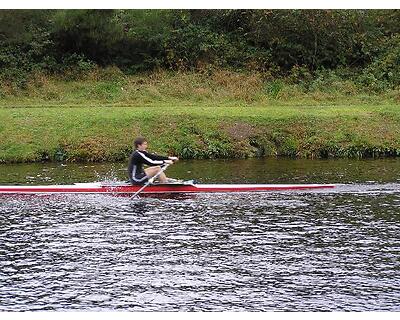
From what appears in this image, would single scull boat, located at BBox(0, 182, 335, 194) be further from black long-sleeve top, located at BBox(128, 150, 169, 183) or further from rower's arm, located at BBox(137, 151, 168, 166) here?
rower's arm, located at BBox(137, 151, 168, 166)

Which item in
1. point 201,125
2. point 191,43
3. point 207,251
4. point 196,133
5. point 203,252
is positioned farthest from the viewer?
point 191,43

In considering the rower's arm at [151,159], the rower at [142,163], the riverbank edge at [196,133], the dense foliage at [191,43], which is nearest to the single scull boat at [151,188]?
the rower at [142,163]

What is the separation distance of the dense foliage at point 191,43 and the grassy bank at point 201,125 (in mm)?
5313

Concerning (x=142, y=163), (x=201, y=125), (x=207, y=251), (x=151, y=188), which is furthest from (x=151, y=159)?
(x=201, y=125)

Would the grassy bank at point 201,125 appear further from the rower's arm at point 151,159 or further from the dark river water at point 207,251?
the rower's arm at point 151,159

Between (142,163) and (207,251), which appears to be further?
(142,163)

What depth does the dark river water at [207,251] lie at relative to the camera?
13375mm

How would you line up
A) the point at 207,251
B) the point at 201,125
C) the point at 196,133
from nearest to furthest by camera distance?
the point at 207,251
the point at 196,133
the point at 201,125

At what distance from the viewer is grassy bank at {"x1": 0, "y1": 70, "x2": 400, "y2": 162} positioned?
33719mm

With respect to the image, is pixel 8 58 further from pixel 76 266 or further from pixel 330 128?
pixel 76 266

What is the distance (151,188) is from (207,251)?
7.80m

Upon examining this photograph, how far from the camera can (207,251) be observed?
55.0 feet

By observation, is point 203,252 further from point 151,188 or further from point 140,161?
point 140,161

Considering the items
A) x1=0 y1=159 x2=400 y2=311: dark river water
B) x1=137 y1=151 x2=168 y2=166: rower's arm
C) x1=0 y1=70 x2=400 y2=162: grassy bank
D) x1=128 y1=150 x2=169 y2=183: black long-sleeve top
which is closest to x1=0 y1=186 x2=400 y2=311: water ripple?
x1=0 y1=159 x2=400 y2=311: dark river water
